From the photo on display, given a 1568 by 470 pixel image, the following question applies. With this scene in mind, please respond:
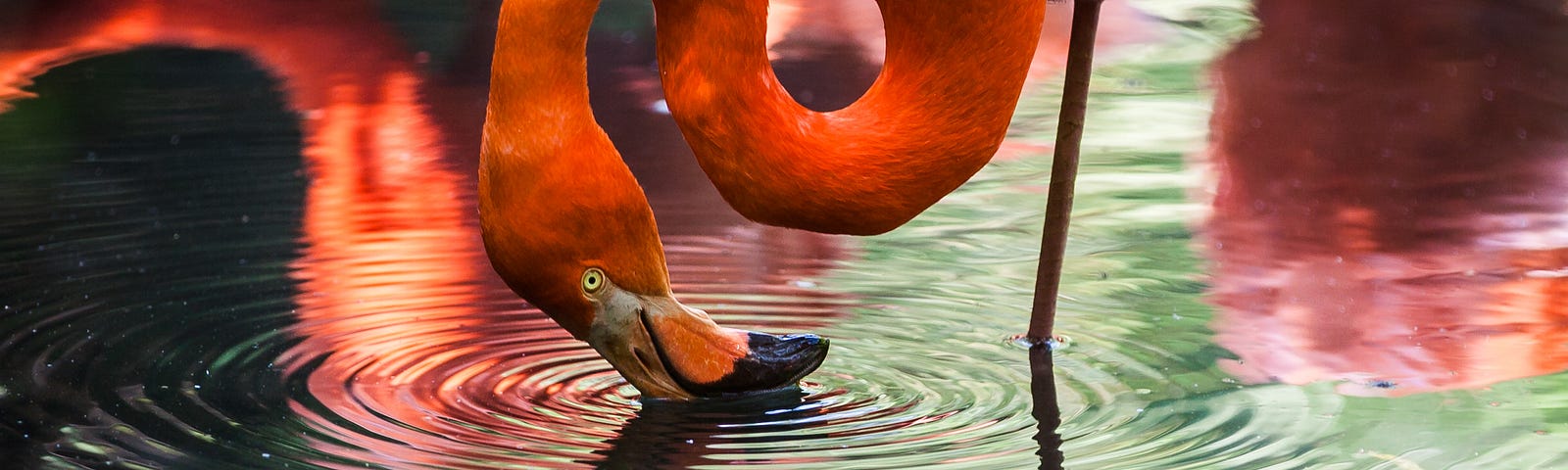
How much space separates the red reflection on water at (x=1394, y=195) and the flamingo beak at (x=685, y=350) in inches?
32.9

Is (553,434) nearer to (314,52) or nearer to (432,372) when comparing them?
(432,372)

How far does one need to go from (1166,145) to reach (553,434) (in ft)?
9.97

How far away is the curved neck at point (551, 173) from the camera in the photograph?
88.1 inches

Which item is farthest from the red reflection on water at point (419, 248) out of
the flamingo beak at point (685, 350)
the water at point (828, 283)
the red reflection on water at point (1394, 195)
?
the red reflection on water at point (1394, 195)

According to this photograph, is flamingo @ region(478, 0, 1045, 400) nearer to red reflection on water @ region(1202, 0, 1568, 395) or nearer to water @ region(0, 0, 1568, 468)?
water @ region(0, 0, 1568, 468)

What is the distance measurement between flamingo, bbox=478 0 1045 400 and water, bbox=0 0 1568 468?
1.17 feet

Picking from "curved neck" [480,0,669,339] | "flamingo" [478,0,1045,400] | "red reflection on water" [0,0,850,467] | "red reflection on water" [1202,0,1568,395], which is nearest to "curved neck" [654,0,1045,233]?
"flamingo" [478,0,1045,400]

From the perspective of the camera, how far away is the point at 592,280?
2510 millimetres

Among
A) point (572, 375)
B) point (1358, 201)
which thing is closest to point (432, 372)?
point (572, 375)

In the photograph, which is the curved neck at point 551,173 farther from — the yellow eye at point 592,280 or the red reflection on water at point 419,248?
the red reflection on water at point 419,248

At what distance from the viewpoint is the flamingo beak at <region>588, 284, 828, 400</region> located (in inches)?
103

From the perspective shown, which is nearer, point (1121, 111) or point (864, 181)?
point (864, 181)

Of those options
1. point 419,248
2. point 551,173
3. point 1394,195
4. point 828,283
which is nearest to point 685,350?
point 551,173

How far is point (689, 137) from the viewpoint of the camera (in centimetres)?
234
